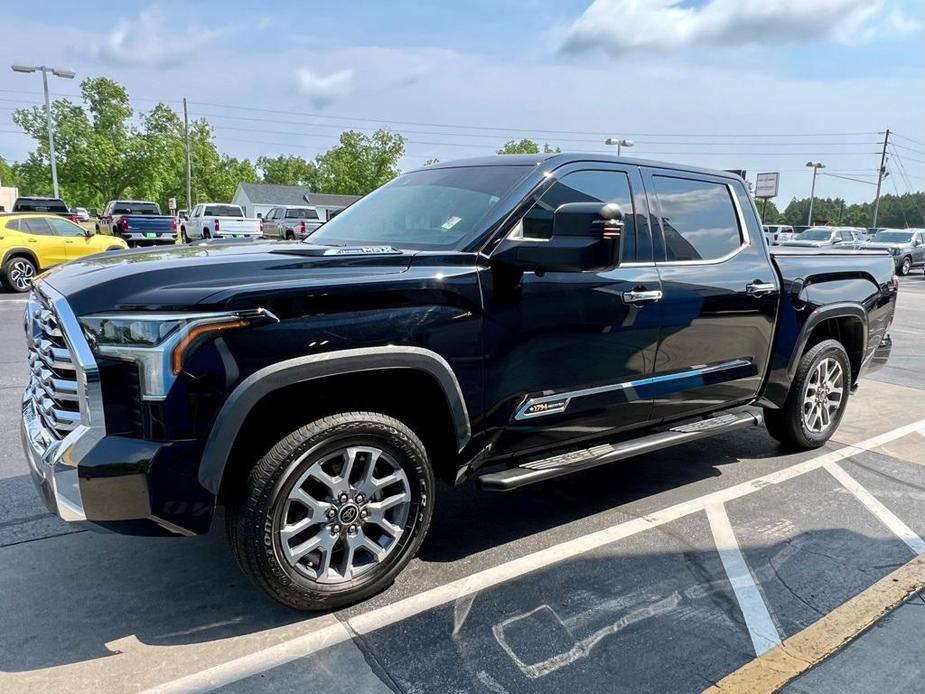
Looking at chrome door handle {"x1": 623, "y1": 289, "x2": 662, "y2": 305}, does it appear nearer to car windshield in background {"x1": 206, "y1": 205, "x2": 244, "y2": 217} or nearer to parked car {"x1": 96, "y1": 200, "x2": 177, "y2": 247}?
parked car {"x1": 96, "y1": 200, "x2": 177, "y2": 247}

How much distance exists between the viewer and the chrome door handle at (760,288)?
423cm

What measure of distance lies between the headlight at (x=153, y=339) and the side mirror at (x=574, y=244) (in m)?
1.32

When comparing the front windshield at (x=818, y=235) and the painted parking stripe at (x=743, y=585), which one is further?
the front windshield at (x=818, y=235)

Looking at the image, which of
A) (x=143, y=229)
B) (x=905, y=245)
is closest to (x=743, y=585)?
(x=143, y=229)

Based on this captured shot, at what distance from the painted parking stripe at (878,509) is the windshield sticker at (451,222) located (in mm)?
2864

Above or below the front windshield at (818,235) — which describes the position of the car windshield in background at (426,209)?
above

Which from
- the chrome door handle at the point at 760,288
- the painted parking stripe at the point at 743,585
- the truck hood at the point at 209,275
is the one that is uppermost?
the truck hood at the point at 209,275

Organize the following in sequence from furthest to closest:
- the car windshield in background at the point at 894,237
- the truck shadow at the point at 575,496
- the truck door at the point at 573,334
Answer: the car windshield in background at the point at 894,237 < the truck shadow at the point at 575,496 < the truck door at the point at 573,334

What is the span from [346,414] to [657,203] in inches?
87.5

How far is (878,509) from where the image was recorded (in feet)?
13.3

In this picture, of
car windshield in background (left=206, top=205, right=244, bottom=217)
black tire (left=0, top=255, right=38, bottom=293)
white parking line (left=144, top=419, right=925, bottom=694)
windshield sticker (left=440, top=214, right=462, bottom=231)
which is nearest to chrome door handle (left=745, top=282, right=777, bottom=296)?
white parking line (left=144, top=419, right=925, bottom=694)

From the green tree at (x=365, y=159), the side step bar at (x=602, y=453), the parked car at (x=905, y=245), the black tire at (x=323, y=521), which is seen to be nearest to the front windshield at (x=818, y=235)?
the parked car at (x=905, y=245)

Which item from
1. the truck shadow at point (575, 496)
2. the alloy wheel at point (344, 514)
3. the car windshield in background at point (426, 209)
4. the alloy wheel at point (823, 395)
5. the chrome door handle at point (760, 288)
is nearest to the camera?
the alloy wheel at point (344, 514)

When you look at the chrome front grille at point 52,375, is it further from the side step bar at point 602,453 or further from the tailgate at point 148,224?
the tailgate at point 148,224
